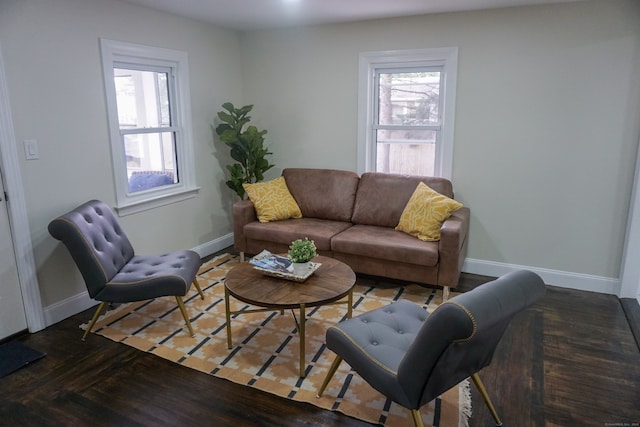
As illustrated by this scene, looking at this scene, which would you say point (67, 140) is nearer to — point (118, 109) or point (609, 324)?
point (118, 109)

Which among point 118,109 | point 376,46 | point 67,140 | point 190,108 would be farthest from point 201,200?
point 376,46

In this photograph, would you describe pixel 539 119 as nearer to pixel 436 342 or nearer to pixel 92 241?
pixel 436 342

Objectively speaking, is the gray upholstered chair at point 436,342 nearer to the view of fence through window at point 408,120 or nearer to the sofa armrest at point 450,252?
the sofa armrest at point 450,252

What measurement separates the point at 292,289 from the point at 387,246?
116cm

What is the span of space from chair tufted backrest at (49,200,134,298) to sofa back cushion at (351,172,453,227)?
6.91 feet

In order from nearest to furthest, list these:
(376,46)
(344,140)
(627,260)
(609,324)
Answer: (609,324) → (627,260) → (376,46) → (344,140)

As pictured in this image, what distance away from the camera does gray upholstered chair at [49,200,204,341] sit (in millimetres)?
2777

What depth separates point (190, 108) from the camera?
4234 mm

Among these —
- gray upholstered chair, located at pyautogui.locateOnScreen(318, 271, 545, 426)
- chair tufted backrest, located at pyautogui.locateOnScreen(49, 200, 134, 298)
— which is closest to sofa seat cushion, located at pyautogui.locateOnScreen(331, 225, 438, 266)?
gray upholstered chair, located at pyautogui.locateOnScreen(318, 271, 545, 426)

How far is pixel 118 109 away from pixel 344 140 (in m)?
2.11

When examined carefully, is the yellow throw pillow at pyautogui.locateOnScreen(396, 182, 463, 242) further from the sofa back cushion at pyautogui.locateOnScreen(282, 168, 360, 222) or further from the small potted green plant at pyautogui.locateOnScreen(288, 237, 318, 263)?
the small potted green plant at pyautogui.locateOnScreen(288, 237, 318, 263)

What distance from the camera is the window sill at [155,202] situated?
11.8 feet

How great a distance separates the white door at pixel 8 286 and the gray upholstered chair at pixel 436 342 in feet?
7.20

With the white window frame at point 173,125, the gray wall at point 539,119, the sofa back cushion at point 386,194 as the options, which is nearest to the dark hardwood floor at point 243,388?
the gray wall at point 539,119
